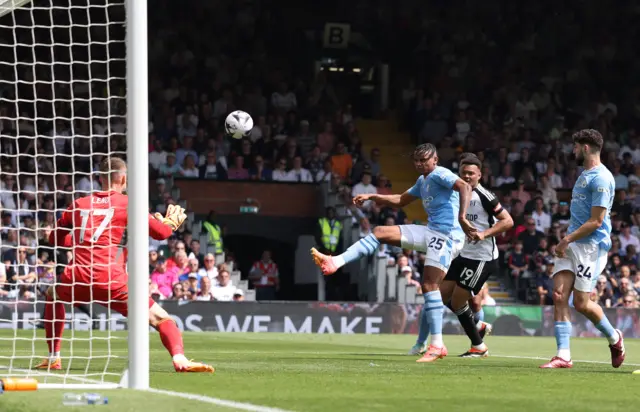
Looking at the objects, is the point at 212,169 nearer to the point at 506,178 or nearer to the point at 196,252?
the point at 196,252

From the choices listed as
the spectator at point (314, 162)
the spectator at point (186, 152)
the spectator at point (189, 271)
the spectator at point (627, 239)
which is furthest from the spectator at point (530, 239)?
the spectator at point (189, 271)

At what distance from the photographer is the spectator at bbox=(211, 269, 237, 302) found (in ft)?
73.2

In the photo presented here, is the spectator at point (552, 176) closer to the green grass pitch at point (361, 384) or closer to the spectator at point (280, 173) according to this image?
the spectator at point (280, 173)

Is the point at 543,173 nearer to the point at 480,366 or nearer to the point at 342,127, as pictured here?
the point at 342,127

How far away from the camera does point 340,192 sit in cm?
2539

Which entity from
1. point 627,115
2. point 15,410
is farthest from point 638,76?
point 15,410

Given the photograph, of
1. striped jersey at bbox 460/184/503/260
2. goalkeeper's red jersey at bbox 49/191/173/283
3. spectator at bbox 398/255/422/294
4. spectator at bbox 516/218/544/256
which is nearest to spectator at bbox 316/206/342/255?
spectator at bbox 398/255/422/294

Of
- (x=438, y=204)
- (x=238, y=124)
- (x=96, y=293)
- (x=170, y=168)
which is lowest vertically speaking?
(x=96, y=293)

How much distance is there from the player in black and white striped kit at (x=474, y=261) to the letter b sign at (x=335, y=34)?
1840cm

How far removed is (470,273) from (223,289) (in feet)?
32.7

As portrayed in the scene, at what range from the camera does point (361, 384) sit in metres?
8.59

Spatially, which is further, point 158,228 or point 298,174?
point 298,174

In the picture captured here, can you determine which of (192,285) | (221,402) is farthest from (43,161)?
(221,402)

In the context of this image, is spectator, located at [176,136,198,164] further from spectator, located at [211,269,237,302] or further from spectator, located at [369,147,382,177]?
spectator, located at [369,147,382,177]
